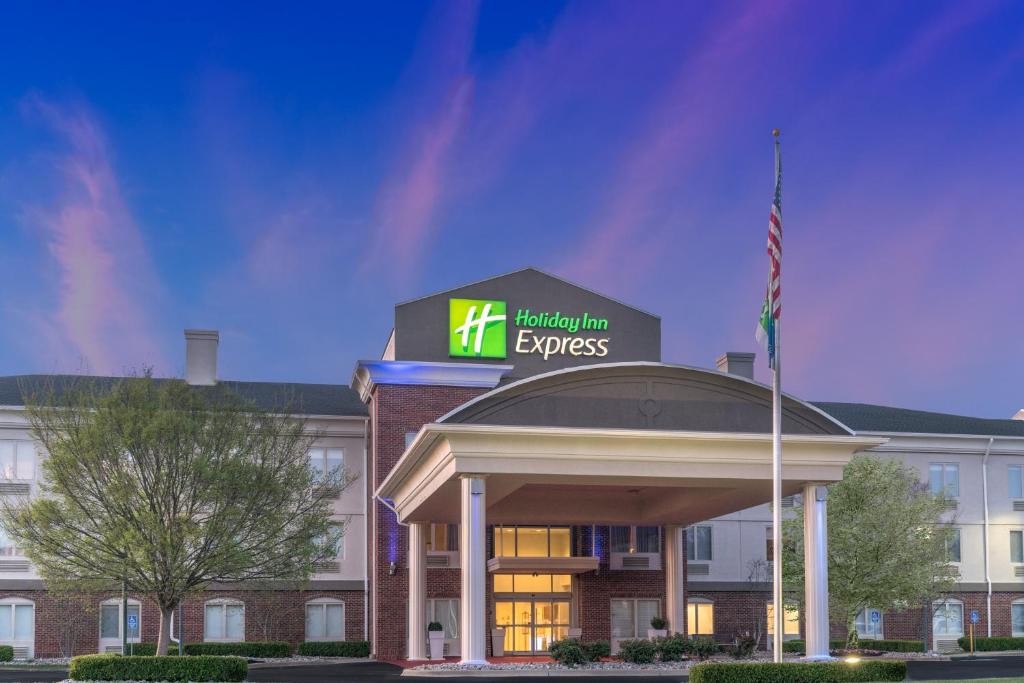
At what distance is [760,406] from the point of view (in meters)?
30.1

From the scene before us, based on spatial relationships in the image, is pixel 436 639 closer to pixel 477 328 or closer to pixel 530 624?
pixel 530 624

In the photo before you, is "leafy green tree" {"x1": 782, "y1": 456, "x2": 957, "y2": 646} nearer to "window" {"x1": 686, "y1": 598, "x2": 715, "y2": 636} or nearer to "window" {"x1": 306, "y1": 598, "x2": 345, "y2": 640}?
"window" {"x1": 686, "y1": 598, "x2": 715, "y2": 636}

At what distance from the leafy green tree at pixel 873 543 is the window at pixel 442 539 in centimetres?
1254

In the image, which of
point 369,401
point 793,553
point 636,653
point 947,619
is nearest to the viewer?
point 636,653

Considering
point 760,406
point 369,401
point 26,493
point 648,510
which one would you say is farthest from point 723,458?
point 26,493

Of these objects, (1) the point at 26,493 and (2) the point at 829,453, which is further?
(1) the point at 26,493

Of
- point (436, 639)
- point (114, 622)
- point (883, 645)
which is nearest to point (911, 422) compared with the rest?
point (883, 645)

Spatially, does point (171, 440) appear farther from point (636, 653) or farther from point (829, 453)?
point (829, 453)

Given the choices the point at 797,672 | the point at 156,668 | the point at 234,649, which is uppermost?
the point at 797,672

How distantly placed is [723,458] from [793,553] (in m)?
17.5

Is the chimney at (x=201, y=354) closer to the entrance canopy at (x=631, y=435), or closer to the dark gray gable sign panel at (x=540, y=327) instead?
the dark gray gable sign panel at (x=540, y=327)

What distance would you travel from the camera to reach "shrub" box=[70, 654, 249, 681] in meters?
27.0

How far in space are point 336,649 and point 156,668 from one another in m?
19.2

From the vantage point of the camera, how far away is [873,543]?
42.0 m
